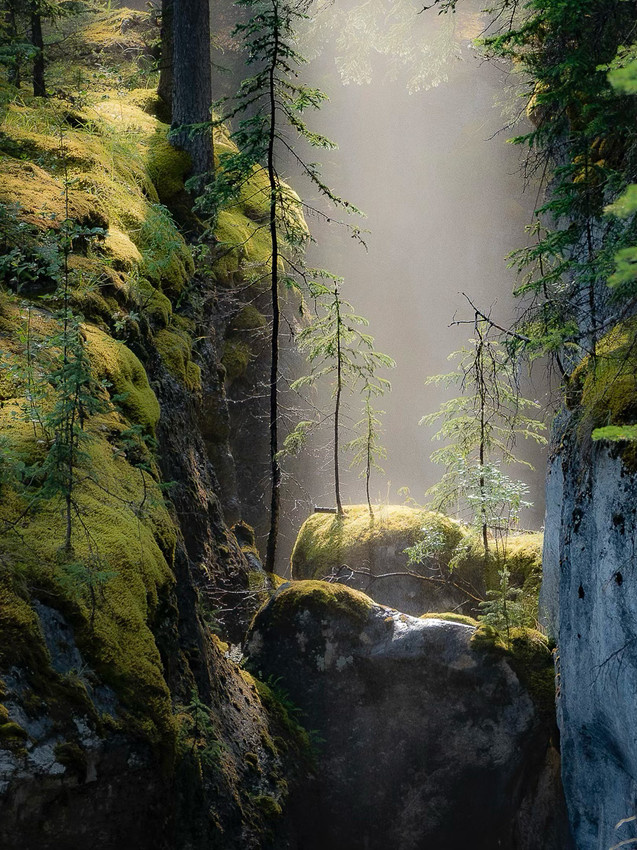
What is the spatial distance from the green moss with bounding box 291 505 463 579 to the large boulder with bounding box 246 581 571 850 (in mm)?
3080

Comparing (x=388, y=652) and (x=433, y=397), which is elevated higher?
(x=433, y=397)

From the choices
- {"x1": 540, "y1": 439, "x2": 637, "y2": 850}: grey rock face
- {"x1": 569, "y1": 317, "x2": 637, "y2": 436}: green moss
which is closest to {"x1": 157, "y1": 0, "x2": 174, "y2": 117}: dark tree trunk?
{"x1": 569, "y1": 317, "x2": 637, "y2": 436}: green moss

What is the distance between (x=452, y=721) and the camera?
20.1ft

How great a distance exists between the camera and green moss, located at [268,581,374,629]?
21.3 ft

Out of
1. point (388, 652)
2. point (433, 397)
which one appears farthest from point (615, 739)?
point (433, 397)

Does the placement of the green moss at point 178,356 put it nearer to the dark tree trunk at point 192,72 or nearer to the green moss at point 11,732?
the dark tree trunk at point 192,72

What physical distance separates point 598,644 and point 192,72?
10.4m

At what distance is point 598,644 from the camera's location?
4578 millimetres

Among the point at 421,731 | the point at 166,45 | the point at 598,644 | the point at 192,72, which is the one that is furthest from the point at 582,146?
the point at 166,45

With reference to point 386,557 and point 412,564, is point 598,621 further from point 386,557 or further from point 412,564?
point 386,557

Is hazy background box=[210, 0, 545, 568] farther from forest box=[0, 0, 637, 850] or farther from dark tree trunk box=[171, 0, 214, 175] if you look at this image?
forest box=[0, 0, 637, 850]

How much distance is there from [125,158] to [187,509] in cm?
547

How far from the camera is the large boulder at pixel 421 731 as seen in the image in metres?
6.00

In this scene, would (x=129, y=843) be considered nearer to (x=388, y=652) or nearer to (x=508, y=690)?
(x=388, y=652)
